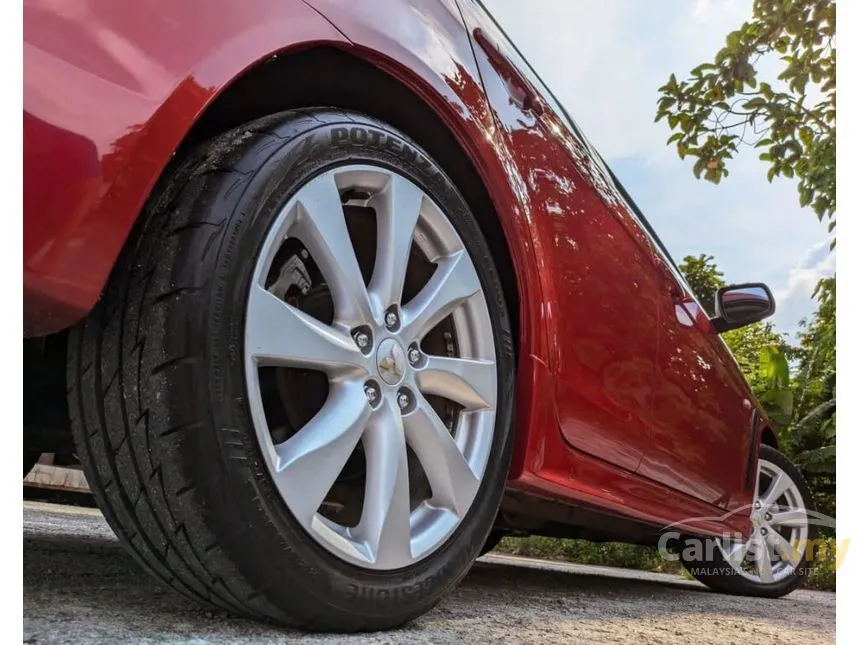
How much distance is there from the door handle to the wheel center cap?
75cm

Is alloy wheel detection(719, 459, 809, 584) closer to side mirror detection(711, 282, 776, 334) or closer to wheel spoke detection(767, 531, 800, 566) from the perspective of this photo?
wheel spoke detection(767, 531, 800, 566)

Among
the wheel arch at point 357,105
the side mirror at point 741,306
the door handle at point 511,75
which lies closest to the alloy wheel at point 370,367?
the wheel arch at point 357,105

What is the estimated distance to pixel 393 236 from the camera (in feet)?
4.33

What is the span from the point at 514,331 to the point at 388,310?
19.1 inches

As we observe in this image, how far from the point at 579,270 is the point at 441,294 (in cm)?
54

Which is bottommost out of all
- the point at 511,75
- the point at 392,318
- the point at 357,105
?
the point at 392,318

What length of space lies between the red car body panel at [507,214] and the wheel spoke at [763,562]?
1.65ft

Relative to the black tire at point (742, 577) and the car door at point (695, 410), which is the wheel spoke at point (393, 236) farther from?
the black tire at point (742, 577)

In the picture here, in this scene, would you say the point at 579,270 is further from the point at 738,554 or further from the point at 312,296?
the point at 738,554

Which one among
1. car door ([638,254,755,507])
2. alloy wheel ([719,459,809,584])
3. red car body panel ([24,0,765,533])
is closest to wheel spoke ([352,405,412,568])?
red car body panel ([24,0,765,533])

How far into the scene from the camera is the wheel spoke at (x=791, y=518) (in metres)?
3.26

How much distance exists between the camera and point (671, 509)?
227cm

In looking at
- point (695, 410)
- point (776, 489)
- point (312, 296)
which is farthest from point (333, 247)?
point (776, 489)
